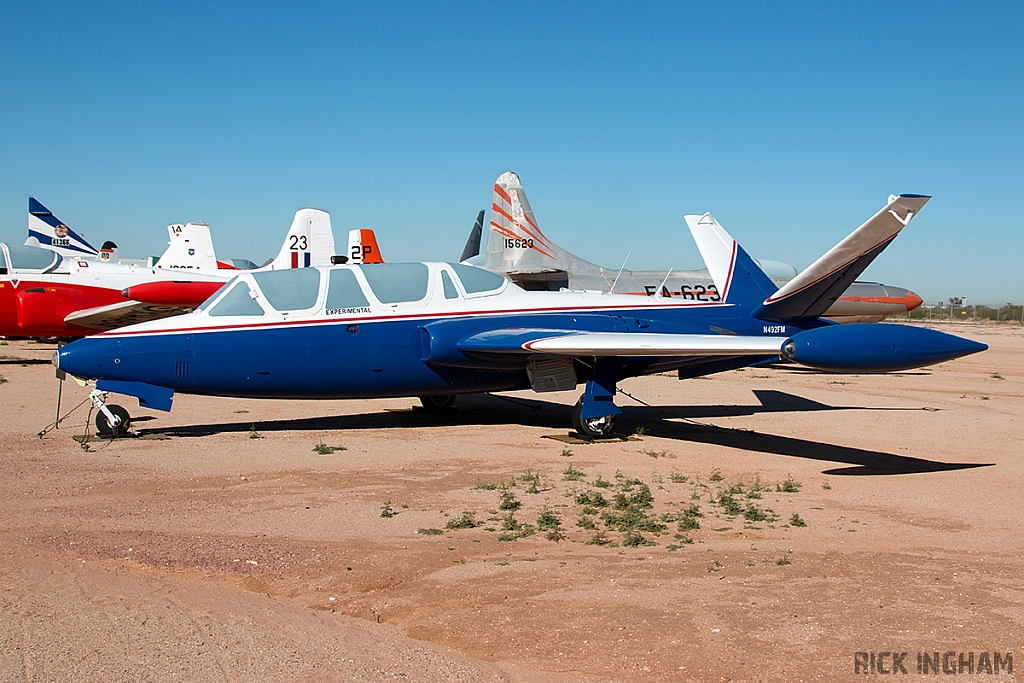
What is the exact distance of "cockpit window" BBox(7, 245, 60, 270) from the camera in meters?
20.7

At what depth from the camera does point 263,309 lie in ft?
34.9

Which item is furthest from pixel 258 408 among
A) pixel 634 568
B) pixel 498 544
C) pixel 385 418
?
pixel 634 568

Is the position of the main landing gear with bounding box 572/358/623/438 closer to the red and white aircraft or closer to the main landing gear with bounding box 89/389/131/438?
the main landing gear with bounding box 89/389/131/438

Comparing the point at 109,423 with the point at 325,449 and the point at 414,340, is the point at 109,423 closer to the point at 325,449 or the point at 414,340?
the point at 325,449

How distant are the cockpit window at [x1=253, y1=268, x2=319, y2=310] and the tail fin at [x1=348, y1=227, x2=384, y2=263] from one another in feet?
66.1

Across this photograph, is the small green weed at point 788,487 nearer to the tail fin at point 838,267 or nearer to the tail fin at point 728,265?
the tail fin at point 838,267

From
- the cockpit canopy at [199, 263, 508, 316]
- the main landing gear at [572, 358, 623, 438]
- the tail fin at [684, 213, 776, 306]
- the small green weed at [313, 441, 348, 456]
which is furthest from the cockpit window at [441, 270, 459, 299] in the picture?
the tail fin at [684, 213, 776, 306]

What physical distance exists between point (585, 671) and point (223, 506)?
13.9ft

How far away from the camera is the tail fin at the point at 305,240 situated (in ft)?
85.6

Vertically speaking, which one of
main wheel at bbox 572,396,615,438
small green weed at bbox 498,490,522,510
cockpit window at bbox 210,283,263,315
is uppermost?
cockpit window at bbox 210,283,263,315

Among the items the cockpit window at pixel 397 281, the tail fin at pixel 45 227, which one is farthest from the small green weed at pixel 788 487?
the tail fin at pixel 45 227

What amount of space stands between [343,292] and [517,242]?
1887cm

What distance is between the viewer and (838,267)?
12.9 metres

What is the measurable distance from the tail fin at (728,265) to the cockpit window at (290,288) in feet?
22.7
